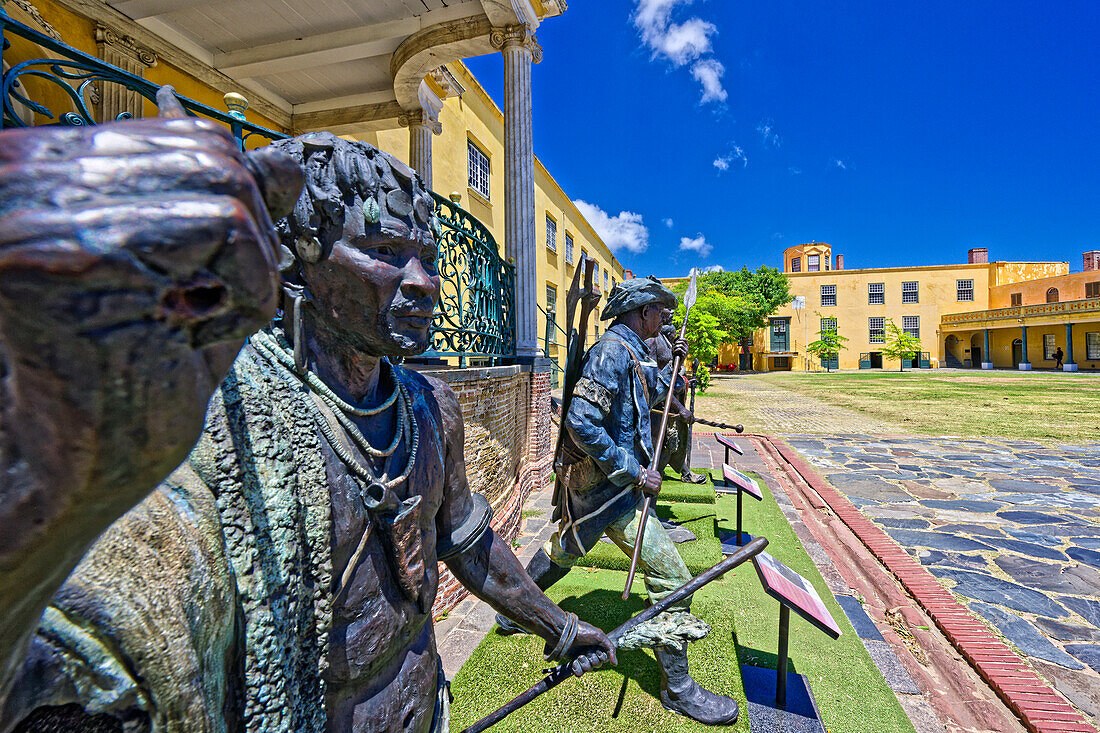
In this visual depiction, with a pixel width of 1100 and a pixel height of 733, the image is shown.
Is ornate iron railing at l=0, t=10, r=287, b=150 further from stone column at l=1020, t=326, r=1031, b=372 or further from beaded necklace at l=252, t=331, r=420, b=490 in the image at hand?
stone column at l=1020, t=326, r=1031, b=372

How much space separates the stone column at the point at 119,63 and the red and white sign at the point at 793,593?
24.5ft

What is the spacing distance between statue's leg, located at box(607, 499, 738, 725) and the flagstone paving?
2.36 meters

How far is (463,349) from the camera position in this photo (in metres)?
4.62

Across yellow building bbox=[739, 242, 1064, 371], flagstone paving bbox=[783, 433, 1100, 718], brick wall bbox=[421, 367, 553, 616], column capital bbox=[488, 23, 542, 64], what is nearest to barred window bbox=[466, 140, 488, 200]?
column capital bbox=[488, 23, 542, 64]

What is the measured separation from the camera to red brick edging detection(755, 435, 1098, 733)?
299 centimetres

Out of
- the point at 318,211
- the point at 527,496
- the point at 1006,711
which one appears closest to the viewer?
the point at 318,211

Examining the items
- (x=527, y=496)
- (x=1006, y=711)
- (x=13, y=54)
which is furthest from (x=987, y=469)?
(x=13, y=54)

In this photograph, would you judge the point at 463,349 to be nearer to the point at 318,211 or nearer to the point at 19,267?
the point at 318,211

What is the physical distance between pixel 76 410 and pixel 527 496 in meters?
6.82

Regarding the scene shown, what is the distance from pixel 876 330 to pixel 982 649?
171 ft

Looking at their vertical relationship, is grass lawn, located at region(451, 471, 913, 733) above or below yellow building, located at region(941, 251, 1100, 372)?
below

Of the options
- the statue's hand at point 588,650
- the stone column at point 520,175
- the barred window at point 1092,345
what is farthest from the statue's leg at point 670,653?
the barred window at point 1092,345

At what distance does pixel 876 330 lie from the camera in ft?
156

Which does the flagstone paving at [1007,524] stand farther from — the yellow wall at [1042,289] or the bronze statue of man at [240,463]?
the yellow wall at [1042,289]
